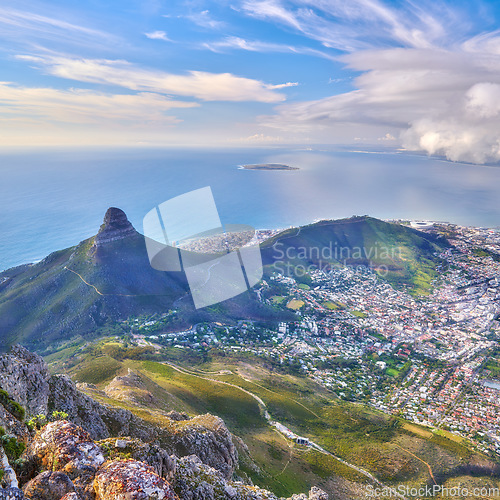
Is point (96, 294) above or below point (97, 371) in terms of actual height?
above

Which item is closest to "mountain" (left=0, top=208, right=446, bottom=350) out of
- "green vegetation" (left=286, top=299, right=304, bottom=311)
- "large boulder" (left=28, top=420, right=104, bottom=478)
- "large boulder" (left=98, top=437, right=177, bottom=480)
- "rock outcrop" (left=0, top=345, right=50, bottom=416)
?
"green vegetation" (left=286, top=299, right=304, bottom=311)

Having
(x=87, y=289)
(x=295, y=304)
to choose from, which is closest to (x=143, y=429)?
(x=87, y=289)

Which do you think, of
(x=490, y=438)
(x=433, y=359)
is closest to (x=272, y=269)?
(x=433, y=359)

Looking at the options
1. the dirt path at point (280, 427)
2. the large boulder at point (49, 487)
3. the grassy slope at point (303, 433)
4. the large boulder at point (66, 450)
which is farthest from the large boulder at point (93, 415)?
the dirt path at point (280, 427)

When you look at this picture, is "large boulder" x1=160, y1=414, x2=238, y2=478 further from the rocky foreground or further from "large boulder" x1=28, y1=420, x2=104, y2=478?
"large boulder" x1=28, y1=420, x2=104, y2=478

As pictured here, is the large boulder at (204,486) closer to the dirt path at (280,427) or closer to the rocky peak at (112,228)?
the dirt path at (280,427)

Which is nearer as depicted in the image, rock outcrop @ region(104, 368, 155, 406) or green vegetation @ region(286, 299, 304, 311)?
rock outcrop @ region(104, 368, 155, 406)

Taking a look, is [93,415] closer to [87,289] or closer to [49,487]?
[49,487]
